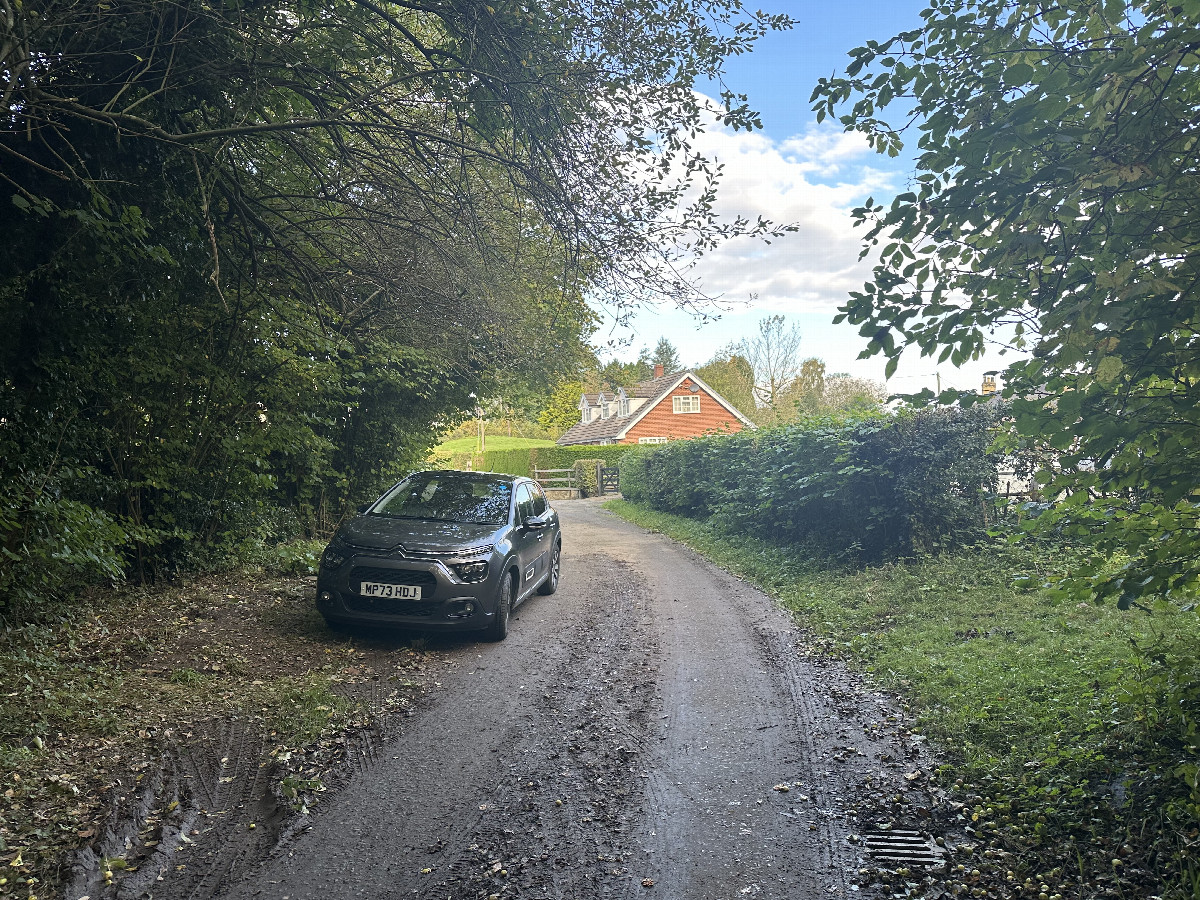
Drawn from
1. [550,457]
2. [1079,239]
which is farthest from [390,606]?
[550,457]

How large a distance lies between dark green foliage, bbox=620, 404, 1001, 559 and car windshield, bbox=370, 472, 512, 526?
230 inches

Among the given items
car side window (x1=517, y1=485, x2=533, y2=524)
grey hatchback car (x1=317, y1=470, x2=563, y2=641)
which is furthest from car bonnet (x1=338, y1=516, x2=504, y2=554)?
car side window (x1=517, y1=485, x2=533, y2=524)

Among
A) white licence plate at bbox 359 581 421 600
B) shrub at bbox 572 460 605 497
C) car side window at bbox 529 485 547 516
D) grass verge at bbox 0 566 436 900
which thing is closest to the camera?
grass verge at bbox 0 566 436 900

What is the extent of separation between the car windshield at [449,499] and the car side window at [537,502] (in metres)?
0.83

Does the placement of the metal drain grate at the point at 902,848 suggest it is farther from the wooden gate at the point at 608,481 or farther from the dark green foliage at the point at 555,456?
the dark green foliage at the point at 555,456

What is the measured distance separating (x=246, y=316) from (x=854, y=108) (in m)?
6.97

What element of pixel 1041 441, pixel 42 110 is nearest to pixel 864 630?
pixel 1041 441

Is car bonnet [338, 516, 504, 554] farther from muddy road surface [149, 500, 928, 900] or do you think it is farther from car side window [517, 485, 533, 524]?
muddy road surface [149, 500, 928, 900]

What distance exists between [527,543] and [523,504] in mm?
642

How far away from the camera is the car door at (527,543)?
899 centimetres

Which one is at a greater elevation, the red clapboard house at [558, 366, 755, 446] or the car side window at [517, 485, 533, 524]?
the red clapboard house at [558, 366, 755, 446]

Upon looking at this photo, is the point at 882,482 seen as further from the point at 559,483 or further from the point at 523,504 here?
the point at 559,483

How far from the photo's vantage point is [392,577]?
7410 millimetres

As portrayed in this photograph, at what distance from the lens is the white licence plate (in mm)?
7355
